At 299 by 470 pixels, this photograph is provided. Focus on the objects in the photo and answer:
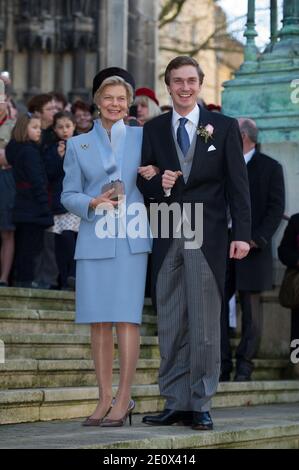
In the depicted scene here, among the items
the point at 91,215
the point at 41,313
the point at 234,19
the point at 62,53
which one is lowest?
the point at 41,313

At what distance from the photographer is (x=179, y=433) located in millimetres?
Answer: 7750

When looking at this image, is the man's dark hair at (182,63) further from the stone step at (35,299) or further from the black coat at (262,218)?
the black coat at (262,218)

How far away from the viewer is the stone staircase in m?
8.59

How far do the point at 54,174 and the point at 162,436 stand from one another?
5.48m

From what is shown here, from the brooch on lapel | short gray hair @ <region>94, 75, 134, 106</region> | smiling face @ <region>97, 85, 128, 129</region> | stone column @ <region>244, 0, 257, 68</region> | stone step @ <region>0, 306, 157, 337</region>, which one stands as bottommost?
stone step @ <region>0, 306, 157, 337</region>

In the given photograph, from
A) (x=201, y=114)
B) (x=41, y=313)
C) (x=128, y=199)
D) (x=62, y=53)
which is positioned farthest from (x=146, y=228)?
(x=62, y=53)

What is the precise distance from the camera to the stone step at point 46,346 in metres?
9.52

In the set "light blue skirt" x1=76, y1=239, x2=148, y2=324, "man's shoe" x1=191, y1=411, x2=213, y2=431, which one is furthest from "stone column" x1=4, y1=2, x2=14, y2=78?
"man's shoe" x1=191, y1=411, x2=213, y2=431

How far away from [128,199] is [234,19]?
28092mm

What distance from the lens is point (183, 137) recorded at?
8.27m

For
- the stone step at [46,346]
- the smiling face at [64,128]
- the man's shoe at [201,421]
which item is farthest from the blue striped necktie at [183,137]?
the smiling face at [64,128]

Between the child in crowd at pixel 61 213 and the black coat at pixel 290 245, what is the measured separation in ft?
6.59

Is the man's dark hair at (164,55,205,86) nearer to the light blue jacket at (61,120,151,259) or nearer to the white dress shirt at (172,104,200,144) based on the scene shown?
the white dress shirt at (172,104,200,144)

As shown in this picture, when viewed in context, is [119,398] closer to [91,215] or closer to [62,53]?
[91,215]
